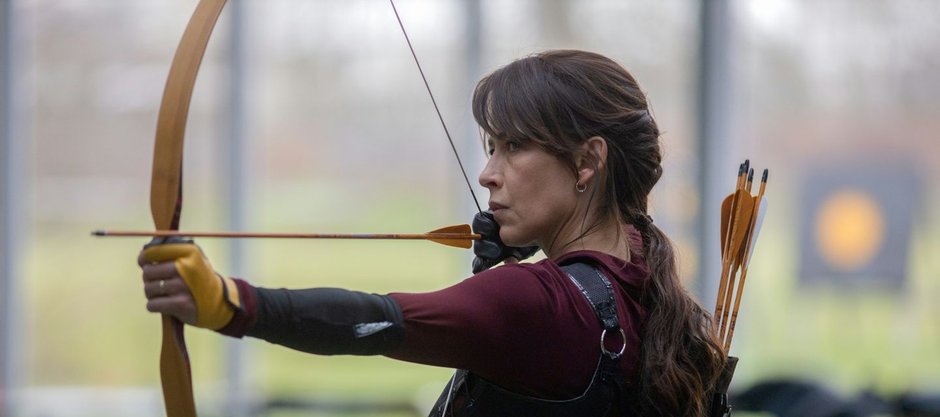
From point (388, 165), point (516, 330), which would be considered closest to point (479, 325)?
point (516, 330)

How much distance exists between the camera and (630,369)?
116 centimetres

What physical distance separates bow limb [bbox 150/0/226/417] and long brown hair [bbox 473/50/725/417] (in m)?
0.33

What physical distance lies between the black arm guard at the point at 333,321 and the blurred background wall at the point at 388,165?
2810 mm

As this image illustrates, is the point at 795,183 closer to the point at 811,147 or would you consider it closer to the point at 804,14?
the point at 811,147

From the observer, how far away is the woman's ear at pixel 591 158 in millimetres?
1217

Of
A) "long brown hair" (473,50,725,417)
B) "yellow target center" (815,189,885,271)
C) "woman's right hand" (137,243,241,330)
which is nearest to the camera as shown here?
"woman's right hand" (137,243,241,330)

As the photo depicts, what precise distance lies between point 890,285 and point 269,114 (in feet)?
7.57

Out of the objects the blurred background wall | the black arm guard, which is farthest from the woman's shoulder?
the blurred background wall

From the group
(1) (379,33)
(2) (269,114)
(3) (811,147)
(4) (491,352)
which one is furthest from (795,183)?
(4) (491,352)

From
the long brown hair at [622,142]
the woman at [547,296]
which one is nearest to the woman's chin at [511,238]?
the woman at [547,296]

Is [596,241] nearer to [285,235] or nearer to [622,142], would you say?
[622,142]

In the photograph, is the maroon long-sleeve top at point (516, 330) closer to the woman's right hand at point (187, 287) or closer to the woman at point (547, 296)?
the woman at point (547, 296)

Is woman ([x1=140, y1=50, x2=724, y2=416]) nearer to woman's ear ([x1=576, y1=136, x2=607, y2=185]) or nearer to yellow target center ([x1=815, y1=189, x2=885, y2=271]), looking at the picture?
woman's ear ([x1=576, y1=136, x2=607, y2=185])

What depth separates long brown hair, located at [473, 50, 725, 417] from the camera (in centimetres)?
118
